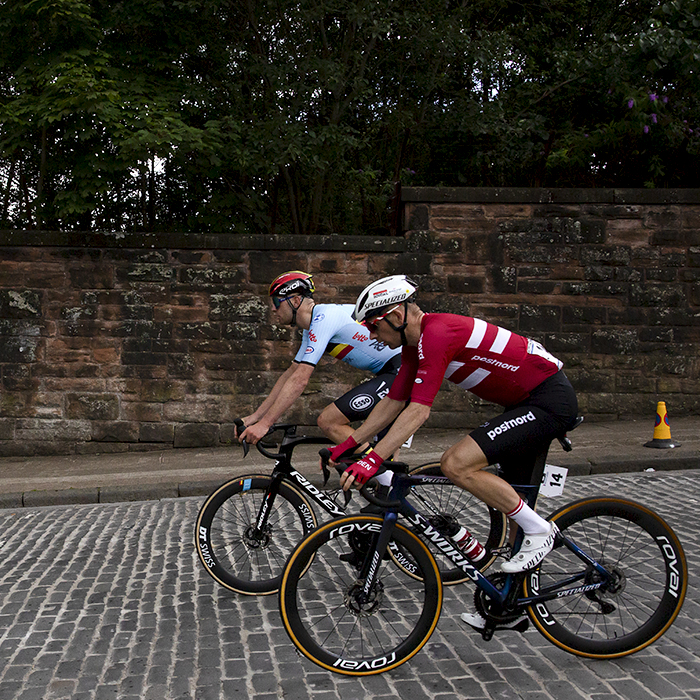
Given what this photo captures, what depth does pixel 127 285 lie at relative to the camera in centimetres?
1010

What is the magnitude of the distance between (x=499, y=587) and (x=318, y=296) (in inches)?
274

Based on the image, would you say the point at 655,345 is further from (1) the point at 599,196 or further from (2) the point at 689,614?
(2) the point at 689,614

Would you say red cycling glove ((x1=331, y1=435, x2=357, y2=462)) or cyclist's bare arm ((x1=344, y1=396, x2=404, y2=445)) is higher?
cyclist's bare arm ((x1=344, y1=396, x2=404, y2=445))

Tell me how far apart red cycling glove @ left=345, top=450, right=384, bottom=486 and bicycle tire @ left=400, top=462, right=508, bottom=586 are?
630 millimetres

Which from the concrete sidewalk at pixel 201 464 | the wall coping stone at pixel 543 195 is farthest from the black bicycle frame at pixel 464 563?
the wall coping stone at pixel 543 195

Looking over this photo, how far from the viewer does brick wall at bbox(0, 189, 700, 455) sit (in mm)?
10086

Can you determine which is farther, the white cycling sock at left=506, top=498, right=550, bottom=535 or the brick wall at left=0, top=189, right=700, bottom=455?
the brick wall at left=0, top=189, right=700, bottom=455

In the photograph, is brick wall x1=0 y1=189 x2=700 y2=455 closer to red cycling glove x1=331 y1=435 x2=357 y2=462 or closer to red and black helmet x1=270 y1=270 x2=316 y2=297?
red and black helmet x1=270 y1=270 x2=316 y2=297

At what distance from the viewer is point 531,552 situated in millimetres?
3568

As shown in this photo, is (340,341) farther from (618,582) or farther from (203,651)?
(618,582)

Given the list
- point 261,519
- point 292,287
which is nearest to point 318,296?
point 292,287

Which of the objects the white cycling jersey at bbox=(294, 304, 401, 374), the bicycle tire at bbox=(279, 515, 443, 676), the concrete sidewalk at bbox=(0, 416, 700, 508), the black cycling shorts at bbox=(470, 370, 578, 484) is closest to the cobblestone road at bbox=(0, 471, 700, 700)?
the bicycle tire at bbox=(279, 515, 443, 676)

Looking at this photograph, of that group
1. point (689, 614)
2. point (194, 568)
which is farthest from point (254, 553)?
point (689, 614)

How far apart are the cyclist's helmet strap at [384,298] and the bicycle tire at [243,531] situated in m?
1.46
